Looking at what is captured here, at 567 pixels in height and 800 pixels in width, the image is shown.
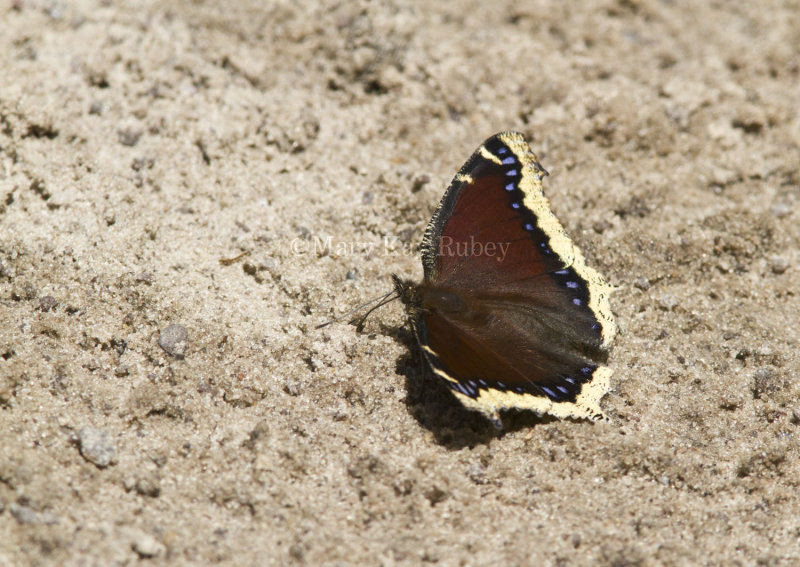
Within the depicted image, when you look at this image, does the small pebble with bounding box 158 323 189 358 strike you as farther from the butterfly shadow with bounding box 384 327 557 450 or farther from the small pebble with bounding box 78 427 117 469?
the butterfly shadow with bounding box 384 327 557 450

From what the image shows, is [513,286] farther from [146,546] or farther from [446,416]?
[146,546]

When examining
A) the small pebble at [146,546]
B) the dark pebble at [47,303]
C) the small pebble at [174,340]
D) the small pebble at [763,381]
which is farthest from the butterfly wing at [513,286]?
the dark pebble at [47,303]

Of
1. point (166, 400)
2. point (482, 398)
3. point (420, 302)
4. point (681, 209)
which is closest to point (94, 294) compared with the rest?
point (166, 400)

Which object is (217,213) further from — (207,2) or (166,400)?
(207,2)

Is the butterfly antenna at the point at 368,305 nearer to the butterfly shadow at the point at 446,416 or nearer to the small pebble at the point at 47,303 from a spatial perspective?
the butterfly shadow at the point at 446,416

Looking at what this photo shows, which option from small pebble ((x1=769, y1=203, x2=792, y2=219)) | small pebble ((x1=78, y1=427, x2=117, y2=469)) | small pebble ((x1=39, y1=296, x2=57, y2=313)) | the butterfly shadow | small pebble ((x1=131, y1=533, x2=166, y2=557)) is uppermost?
small pebble ((x1=769, y1=203, x2=792, y2=219))

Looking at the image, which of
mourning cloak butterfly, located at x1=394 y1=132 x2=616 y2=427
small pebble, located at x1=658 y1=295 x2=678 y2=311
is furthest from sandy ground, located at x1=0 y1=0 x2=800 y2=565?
mourning cloak butterfly, located at x1=394 y1=132 x2=616 y2=427
